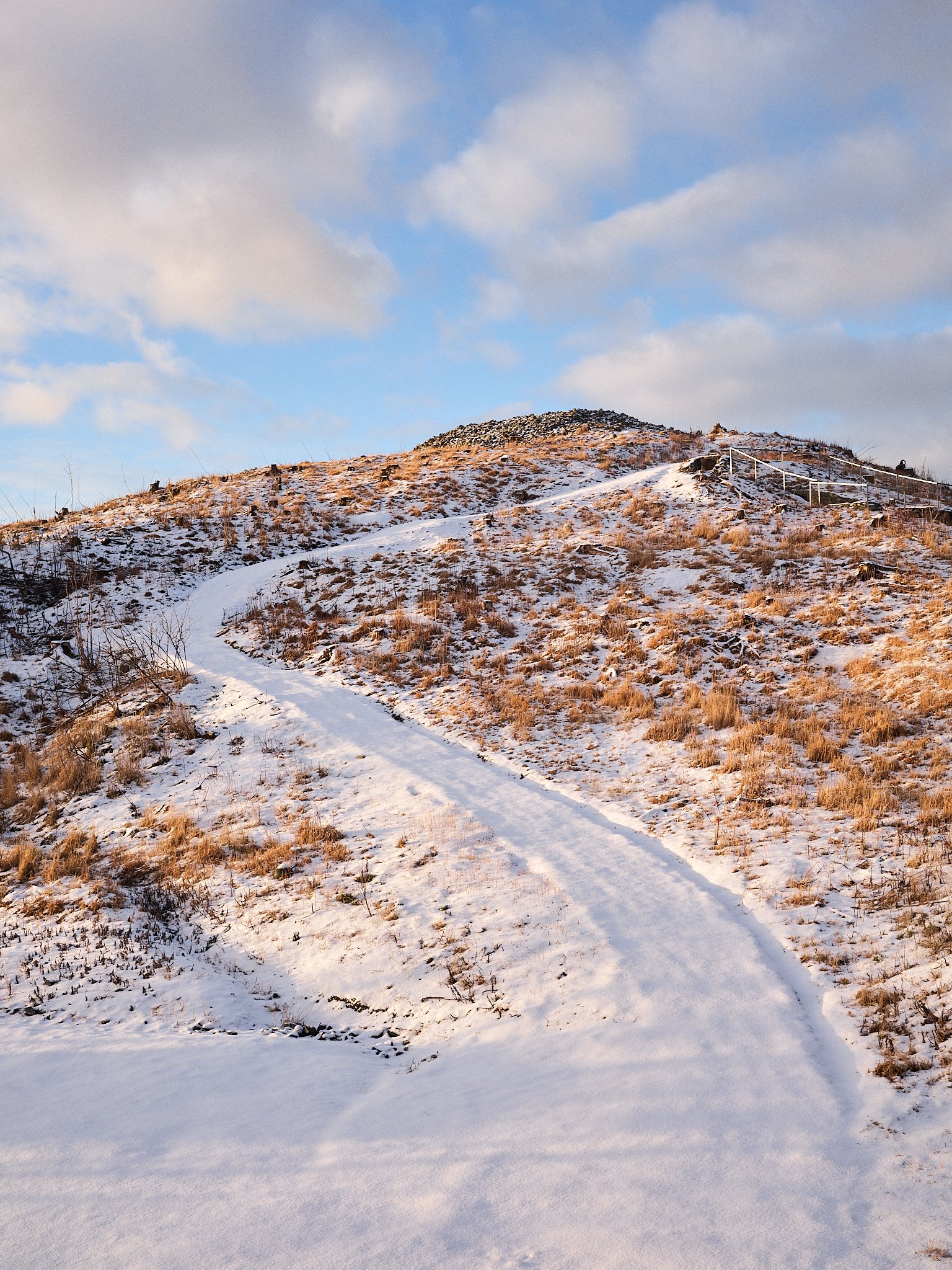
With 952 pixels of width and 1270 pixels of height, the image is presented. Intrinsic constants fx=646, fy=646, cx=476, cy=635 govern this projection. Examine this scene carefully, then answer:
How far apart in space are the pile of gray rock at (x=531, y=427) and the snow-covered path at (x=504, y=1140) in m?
39.6

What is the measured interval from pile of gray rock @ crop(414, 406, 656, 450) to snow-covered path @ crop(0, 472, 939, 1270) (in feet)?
130

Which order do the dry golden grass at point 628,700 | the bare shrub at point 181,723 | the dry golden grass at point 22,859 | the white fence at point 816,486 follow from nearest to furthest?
the dry golden grass at point 22,859 < the dry golden grass at point 628,700 < the bare shrub at point 181,723 < the white fence at point 816,486

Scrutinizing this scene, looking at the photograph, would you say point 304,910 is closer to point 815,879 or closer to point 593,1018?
point 593,1018

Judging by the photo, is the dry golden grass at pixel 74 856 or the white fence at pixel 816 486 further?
the white fence at pixel 816 486

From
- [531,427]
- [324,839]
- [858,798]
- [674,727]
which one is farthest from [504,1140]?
[531,427]

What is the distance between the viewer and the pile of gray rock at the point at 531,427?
45.4m

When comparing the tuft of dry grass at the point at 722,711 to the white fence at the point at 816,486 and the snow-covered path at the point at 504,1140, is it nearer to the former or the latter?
the snow-covered path at the point at 504,1140

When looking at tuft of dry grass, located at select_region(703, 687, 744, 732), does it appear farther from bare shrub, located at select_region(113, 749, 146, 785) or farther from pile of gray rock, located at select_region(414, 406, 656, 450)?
pile of gray rock, located at select_region(414, 406, 656, 450)

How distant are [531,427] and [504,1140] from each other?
48.0 meters

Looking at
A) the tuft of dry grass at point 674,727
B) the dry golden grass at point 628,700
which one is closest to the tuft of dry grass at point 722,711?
the tuft of dry grass at point 674,727

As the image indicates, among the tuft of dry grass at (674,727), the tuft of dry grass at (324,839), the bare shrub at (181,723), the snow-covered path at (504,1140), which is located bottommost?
the snow-covered path at (504,1140)

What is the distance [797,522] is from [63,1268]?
23.8 metres

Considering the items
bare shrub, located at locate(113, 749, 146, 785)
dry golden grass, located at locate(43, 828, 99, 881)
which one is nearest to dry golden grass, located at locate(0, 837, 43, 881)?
dry golden grass, located at locate(43, 828, 99, 881)

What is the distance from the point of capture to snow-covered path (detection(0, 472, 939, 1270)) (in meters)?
3.64
